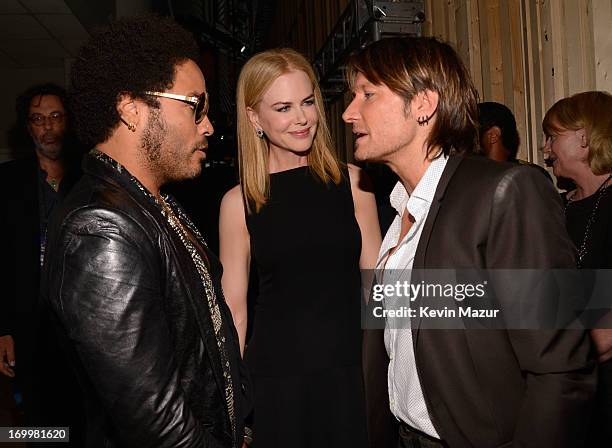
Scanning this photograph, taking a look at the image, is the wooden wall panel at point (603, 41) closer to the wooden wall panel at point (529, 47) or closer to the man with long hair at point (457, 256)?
the wooden wall panel at point (529, 47)

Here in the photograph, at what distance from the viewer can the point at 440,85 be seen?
1587 millimetres

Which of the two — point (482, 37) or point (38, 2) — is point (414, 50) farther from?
point (38, 2)

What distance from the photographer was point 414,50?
1.62 metres

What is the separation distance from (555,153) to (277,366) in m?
1.50

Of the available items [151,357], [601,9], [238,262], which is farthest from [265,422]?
[601,9]

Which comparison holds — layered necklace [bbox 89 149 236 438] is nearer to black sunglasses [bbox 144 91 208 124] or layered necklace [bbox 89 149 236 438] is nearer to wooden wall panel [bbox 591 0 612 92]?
black sunglasses [bbox 144 91 208 124]

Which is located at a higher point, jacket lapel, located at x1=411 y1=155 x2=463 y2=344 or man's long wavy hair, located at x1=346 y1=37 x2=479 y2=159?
man's long wavy hair, located at x1=346 y1=37 x2=479 y2=159

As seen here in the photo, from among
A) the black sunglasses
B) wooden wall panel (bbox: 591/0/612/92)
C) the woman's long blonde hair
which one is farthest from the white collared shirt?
wooden wall panel (bbox: 591/0/612/92)

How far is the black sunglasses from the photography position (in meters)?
1.42

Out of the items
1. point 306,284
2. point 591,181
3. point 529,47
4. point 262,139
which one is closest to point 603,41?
point 529,47

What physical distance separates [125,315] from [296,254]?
110 centimetres

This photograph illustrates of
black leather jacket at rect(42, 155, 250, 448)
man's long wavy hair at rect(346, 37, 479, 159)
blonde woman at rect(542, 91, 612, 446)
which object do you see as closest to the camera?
black leather jacket at rect(42, 155, 250, 448)

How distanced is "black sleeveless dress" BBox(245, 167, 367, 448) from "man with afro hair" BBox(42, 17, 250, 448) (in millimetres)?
501

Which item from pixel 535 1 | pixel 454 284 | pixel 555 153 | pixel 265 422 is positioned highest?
pixel 535 1
